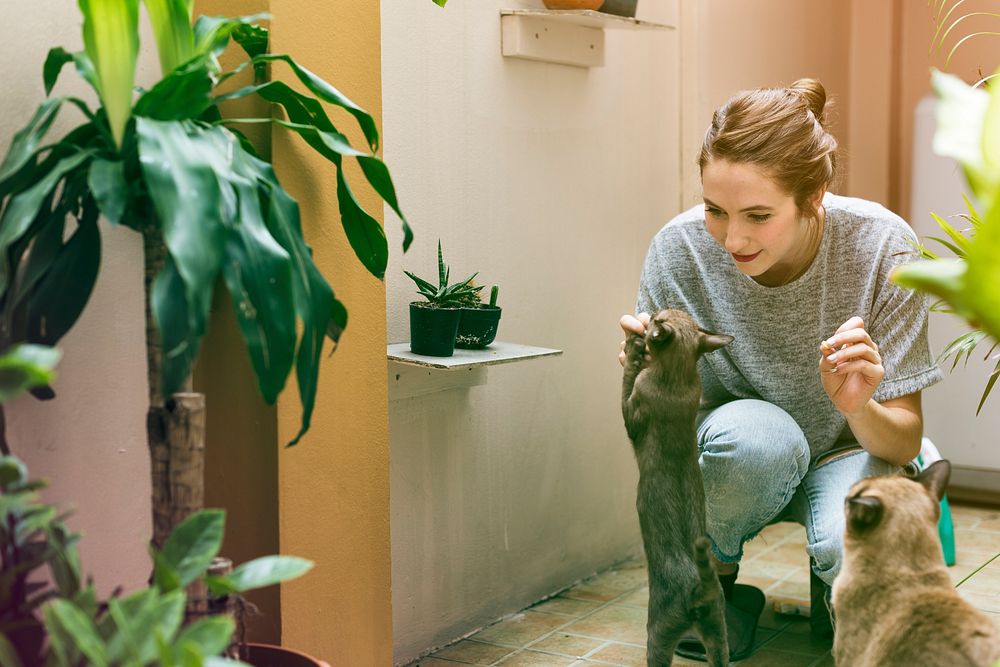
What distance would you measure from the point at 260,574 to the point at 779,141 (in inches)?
54.8

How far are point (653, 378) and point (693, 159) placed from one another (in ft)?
5.59

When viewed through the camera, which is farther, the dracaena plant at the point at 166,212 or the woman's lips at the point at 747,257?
the woman's lips at the point at 747,257

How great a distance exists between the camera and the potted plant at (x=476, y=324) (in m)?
2.24

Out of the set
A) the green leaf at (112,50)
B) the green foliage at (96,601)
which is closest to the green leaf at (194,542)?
the green foliage at (96,601)

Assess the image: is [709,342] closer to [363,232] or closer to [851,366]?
[851,366]

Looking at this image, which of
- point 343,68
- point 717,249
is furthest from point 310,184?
point 717,249

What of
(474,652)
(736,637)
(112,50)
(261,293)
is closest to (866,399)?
(736,637)

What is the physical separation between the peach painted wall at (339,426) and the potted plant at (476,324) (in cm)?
32

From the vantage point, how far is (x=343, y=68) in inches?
72.4

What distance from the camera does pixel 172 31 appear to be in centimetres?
133

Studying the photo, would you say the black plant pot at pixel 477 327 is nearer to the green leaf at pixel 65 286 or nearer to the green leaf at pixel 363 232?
the green leaf at pixel 363 232

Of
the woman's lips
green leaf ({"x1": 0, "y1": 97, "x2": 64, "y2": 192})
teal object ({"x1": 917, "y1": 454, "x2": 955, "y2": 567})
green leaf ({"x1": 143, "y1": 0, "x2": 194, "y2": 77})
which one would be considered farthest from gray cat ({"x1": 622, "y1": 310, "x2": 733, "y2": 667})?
teal object ({"x1": 917, "y1": 454, "x2": 955, "y2": 567})

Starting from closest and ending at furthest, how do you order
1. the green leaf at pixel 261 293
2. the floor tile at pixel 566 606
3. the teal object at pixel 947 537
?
the green leaf at pixel 261 293
the floor tile at pixel 566 606
the teal object at pixel 947 537

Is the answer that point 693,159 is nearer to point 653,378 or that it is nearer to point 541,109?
point 541,109
